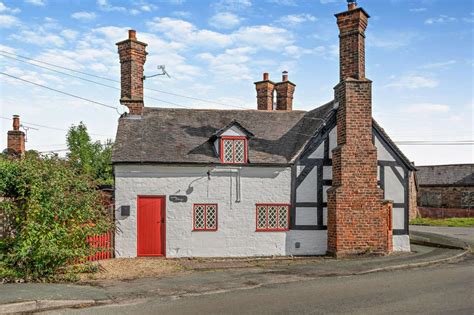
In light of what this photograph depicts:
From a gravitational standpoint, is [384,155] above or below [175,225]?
above

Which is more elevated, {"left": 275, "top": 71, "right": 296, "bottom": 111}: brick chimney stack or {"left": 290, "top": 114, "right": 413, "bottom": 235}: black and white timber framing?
{"left": 275, "top": 71, "right": 296, "bottom": 111}: brick chimney stack

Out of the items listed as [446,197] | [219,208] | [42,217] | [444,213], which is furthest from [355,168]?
[446,197]

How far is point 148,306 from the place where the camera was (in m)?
9.04

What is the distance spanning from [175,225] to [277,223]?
12.7 feet

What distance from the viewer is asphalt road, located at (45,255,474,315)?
337 inches

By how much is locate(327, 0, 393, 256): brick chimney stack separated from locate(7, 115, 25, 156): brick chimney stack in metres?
22.0

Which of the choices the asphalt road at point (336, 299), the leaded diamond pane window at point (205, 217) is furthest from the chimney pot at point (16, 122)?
the asphalt road at point (336, 299)

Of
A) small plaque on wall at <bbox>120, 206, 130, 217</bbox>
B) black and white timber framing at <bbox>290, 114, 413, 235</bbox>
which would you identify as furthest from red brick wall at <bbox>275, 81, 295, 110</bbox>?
small plaque on wall at <bbox>120, 206, 130, 217</bbox>

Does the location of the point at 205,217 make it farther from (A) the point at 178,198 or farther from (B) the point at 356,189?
(B) the point at 356,189

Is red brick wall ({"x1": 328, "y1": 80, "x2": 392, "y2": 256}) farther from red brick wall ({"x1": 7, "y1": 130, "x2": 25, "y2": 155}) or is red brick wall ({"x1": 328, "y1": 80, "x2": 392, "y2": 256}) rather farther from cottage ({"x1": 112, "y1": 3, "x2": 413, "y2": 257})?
red brick wall ({"x1": 7, "y1": 130, "x2": 25, "y2": 155})

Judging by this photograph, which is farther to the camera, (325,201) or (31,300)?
(325,201)

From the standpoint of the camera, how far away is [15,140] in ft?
97.1

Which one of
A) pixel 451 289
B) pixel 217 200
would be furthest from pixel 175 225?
pixel 451 289

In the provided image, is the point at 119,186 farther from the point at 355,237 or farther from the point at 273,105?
the point at 273,105
